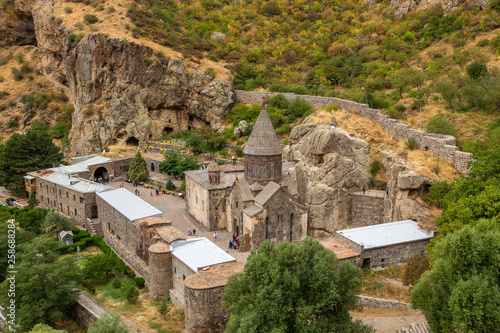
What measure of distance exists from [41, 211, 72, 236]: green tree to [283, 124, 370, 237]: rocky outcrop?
1856 centimetres

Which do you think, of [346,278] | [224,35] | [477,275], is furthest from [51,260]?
[224,35]

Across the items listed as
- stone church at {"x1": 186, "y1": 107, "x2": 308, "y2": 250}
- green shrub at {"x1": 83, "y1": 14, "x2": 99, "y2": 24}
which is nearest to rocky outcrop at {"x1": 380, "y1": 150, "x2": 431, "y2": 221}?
stone church at {"x1": 186, "y1": 107, "x2": 308, "y2": 250}

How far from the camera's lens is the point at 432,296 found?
15102 millimetres

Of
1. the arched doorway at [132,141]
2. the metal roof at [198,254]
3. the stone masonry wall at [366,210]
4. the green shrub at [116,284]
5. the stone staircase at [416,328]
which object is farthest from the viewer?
the arched doorway at [132,141]

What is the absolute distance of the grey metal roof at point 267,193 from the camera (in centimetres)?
2598

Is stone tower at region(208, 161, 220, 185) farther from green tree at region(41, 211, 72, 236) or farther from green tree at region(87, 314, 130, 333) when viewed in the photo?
green tree at region(87, 314, 130, 333)

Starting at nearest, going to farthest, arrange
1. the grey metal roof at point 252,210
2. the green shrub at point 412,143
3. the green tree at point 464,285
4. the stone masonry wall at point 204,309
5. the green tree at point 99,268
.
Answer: the green tree at point 464,285, the stone masonry wall at point 204,309, the green tree at point 99,268, the grey metal roof at point 252,210, the green shrub at point 412,143

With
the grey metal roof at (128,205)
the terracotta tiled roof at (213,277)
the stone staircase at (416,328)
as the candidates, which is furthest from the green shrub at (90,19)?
the stone staircase at (416,328)

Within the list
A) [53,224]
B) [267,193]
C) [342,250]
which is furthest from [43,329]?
[342,250]

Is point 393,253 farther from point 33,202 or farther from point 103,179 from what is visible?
point 33,202

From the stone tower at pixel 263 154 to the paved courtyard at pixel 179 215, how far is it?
4.72 m

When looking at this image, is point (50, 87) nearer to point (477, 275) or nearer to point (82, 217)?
point (82, 217)

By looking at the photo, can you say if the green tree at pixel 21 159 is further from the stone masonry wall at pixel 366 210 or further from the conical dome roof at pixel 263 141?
the stone masonry wall at pixel 366 210

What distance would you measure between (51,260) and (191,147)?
26.4m
